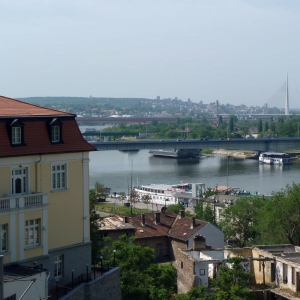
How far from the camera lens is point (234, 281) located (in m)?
8.56

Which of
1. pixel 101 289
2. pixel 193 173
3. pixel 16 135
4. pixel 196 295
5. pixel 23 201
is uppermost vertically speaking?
pixel 16 135

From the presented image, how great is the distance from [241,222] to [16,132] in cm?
846

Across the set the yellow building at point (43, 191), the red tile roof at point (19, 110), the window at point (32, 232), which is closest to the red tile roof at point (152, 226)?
the yellow building at point (43, 191)

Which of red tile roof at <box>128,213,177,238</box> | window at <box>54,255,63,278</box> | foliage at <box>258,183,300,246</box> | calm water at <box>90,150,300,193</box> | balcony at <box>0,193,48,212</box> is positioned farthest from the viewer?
calm water at <box>90,150,300,193</box>

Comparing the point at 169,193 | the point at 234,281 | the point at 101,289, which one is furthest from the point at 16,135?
the point at 169,193

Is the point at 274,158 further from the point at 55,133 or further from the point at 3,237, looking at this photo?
the point at 3,237

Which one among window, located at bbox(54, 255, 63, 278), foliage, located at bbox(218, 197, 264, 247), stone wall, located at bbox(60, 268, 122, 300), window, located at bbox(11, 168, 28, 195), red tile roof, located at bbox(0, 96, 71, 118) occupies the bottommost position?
foliage, located at bbox(218, 197, 264, 247)

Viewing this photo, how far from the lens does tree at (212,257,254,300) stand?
26.6ft

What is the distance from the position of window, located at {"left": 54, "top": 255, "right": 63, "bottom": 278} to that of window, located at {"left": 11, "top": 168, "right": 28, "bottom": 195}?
28.7 inches

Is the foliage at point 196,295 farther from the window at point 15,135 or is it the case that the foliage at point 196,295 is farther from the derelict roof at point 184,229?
the derelict roof at point 184,229

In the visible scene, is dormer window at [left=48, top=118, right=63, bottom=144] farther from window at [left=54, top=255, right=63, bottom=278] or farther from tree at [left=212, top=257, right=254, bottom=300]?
tree at [left=212, top=257, right=254, bottom=300]

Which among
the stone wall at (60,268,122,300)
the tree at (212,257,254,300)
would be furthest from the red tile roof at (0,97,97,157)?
the tree at (212,257,254,300)

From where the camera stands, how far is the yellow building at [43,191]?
6316 millimetres

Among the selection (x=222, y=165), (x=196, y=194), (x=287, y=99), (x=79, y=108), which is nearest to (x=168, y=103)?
(x=79, y=108)
